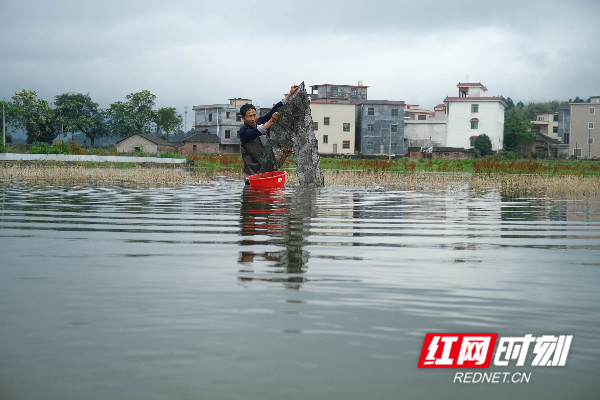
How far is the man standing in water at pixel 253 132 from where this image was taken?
525 inches

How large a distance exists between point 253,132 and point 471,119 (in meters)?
58.9

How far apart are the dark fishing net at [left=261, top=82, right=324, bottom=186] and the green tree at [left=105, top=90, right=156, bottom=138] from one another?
7175 cm

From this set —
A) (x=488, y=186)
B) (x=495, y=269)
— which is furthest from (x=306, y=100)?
(x=495, y=269)

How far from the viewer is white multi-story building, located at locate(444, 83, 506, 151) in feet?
223

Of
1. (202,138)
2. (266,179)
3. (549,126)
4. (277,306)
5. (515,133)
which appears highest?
(549,126)

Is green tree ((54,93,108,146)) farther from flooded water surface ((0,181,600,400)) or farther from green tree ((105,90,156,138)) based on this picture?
flooded water surface ((0,181,600,400))

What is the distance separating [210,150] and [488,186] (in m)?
57.8

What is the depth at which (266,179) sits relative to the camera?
565 inches

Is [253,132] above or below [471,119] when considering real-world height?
below

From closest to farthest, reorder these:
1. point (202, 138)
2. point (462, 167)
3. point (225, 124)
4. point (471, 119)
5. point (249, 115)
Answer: point (249, 115) → point (462, 167) → point (471, 119) → point (202, 138) → point (225, 124)

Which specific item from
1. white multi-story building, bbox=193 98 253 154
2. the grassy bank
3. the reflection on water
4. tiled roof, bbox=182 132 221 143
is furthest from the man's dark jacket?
white multi-story building, bbox=193 98 253 154

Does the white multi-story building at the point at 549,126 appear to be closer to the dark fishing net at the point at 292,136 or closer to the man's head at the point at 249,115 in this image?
the dark fishing net at the point at 292,136

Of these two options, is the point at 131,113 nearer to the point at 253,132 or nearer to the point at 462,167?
the point at 462,167

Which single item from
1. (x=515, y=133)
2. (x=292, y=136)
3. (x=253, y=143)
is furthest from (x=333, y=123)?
(x=253, y=143)
